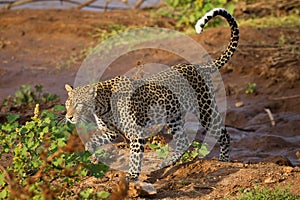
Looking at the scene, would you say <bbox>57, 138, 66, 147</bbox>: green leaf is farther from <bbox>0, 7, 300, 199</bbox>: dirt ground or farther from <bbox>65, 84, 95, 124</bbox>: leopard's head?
<bbox>65, 84, 95, 124</bbox>: leopard's head

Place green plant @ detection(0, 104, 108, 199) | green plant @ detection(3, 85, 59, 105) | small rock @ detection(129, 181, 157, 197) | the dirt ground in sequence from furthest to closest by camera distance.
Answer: green plant @ detection(3, 85, 59, 105), the dirt ground, small rock @ detection(129, 181, 157, 197), green plant @ detection(0, 104, 108, 199)

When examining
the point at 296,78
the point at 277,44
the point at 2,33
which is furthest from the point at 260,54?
the point at 2,33

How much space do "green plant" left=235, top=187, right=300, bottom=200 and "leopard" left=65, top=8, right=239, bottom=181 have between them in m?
1.22

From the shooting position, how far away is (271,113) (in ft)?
34.3

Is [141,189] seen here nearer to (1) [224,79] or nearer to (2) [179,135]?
(2) [179,135]

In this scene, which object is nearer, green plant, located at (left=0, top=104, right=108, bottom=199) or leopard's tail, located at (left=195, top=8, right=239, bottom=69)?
green plant, located at (left=0, top=104, right=108, bottom=199)

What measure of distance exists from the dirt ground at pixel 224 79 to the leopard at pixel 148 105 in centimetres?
39

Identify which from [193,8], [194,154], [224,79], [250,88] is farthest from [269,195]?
[193,8]

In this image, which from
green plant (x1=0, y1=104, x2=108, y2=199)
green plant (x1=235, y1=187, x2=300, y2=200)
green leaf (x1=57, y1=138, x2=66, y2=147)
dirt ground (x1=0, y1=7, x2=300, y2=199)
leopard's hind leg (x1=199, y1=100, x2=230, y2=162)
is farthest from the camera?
leopard's hind leg (x1=199, y1=100, x2=230, y2=162)

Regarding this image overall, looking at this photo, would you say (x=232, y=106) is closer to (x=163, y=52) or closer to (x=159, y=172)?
(x=163, y=52)

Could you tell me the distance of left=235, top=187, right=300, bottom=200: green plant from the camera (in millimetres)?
5724

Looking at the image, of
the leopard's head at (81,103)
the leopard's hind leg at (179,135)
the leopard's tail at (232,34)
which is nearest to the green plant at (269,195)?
the leopard's hind leg at (179,135)

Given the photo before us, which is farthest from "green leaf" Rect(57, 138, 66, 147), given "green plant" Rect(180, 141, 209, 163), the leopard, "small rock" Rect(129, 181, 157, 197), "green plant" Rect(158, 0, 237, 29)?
"green plant" Rect(158, 0, 237, 29)

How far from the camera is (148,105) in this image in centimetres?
689
